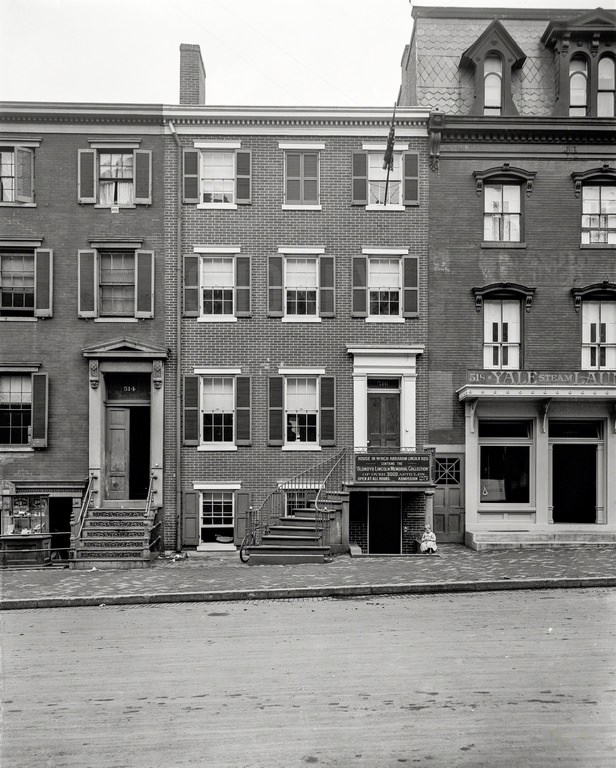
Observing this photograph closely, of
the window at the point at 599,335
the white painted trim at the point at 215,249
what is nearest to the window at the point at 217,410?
the white painted trim at the point at 215,249

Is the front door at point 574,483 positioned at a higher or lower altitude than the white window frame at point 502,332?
lower

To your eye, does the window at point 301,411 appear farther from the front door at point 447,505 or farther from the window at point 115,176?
the window at point 115,176

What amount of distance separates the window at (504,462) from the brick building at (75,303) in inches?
362

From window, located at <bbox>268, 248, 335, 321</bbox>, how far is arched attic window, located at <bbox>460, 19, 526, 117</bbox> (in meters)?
6.41

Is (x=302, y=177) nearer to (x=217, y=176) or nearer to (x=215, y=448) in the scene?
(x=217, y=176)

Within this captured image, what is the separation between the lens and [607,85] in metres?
21.0

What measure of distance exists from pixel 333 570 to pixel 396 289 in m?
8.66

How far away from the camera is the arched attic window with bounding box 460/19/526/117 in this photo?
68.6 feet

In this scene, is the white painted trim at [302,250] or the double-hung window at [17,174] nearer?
the double-hung window at [17,174]

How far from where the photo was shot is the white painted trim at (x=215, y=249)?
2056 cm

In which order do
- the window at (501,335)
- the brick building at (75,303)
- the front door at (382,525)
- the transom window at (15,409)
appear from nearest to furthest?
the brick building at (75,303) → the transom window at (15,409) → the front door at (382,525) → the window at (501,335)

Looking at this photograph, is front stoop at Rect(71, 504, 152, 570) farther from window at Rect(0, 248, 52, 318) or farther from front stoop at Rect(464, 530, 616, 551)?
front stoop at Rect(464, 530, 616, 551)

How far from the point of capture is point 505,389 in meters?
19.4

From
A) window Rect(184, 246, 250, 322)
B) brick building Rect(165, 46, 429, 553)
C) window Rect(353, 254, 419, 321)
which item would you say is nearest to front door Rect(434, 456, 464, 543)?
brick building Rect(165, 46, 429, 553)
